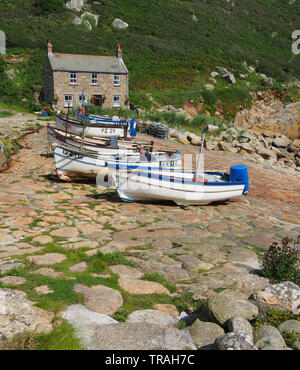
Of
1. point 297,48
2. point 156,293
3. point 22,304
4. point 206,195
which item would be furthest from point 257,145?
point 297,48

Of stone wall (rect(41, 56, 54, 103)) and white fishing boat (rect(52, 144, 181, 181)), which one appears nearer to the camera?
white fishing boat (rect(52, 144, 181, 181))

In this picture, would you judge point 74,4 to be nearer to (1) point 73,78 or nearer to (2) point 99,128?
(1) point 73,78

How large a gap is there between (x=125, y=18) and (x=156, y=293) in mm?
65110

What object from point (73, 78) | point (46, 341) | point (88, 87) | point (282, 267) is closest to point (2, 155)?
point (46, 341)

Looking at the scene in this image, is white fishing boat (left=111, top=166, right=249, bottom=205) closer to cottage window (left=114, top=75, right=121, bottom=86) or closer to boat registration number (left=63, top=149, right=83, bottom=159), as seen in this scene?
boat registration number (left=63, top=149, right=83, bottom=159)

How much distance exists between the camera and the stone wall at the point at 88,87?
35688 millimetres

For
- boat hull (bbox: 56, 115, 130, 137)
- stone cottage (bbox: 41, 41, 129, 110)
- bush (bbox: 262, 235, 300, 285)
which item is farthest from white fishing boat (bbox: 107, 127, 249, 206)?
stone cottage (bbox: 41, 41, 129, 110)

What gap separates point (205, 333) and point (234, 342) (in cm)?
71

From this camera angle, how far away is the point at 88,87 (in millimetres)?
37125

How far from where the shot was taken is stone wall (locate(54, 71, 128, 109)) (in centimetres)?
3569

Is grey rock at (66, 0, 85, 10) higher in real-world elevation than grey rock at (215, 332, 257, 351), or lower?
higher

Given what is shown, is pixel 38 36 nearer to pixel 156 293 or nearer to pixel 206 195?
pixel 206 195

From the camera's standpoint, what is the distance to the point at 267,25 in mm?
86375
